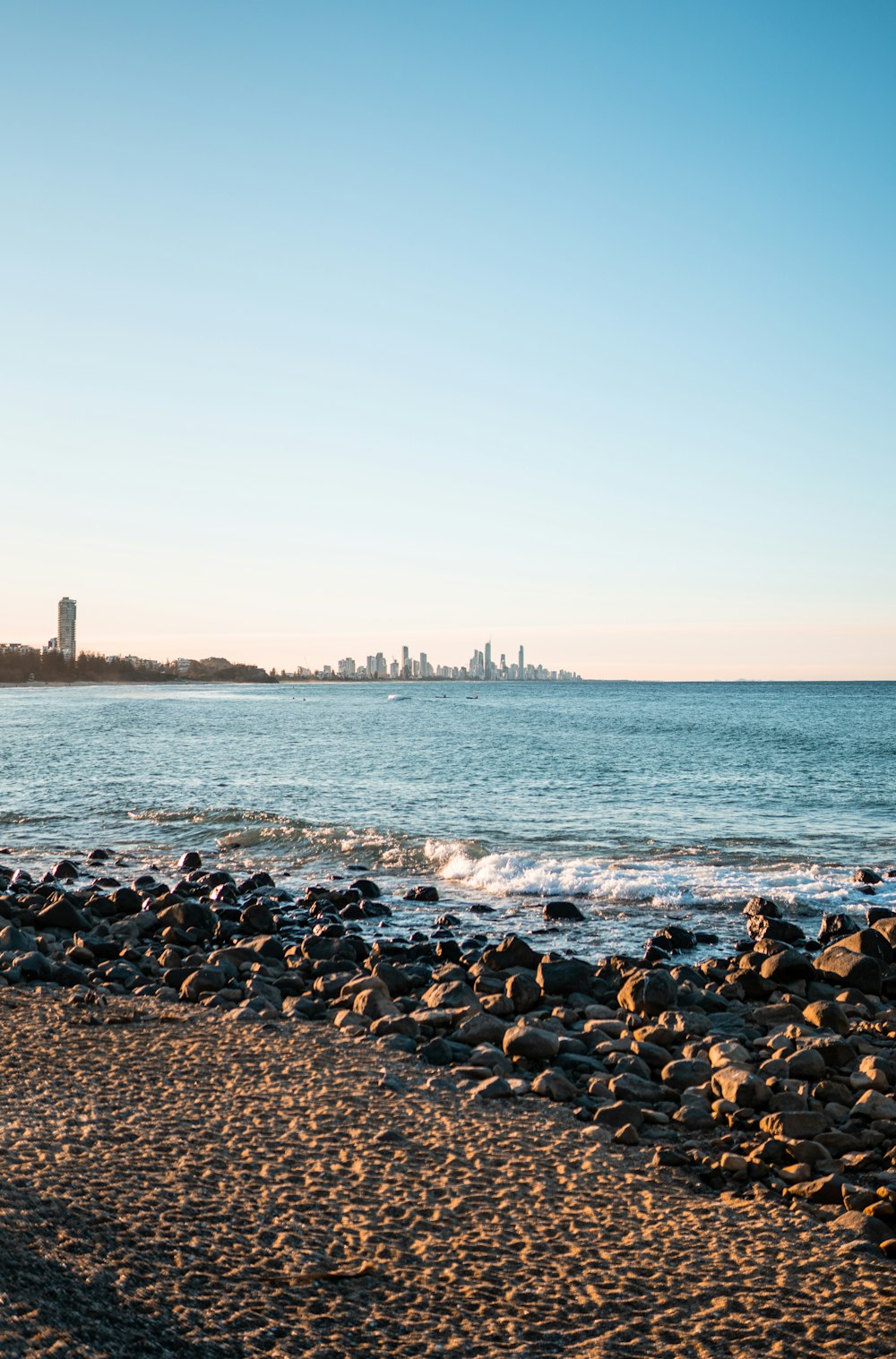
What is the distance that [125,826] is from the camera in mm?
26562

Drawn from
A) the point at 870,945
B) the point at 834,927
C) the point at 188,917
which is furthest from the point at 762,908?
the point at 188,917

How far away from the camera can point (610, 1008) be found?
1139cm

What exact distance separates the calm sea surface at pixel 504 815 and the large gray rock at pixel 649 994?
3221mm

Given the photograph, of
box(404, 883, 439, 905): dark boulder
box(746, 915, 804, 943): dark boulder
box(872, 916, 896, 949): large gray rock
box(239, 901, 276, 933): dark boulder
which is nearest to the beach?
box(872, 916, 896, 949): large gray rock

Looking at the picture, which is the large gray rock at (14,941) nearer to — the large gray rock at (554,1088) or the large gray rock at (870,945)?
the large gray rock at (554,1088)

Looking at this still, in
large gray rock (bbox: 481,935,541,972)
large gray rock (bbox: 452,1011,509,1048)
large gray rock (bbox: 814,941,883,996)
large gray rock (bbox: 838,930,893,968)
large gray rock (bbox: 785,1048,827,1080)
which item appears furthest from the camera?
large gray rock (bbox: 838,930,893,968)

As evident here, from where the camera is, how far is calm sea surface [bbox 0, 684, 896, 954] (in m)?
18.6

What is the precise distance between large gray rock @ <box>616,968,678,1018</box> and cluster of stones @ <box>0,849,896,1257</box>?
0.07 ft

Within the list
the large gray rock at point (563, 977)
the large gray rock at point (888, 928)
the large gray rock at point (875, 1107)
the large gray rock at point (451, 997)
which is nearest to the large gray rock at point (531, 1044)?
the large gray rock at point (451, 997)

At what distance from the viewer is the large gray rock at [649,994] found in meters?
11.1

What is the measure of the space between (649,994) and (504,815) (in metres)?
17.0

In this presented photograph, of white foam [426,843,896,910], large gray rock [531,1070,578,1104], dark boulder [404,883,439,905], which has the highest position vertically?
large gray rock [531,1070,578,1104]

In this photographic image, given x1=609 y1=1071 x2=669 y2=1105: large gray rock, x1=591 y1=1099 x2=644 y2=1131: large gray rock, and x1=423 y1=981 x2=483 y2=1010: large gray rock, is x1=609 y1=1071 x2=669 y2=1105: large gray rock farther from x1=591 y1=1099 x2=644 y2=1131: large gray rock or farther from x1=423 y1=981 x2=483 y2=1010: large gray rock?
x1=423 y1=981 x2=483 y2=1010: large gray rock

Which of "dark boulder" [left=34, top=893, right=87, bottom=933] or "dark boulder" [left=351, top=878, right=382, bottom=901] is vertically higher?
"dark boulder" [left=34, top=893, right=87, bottom=933]
